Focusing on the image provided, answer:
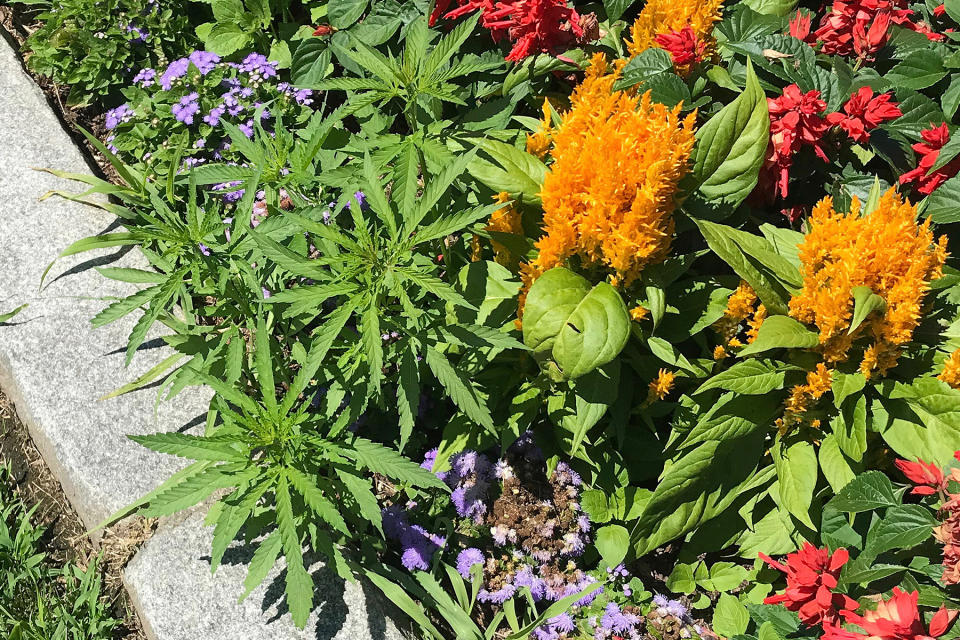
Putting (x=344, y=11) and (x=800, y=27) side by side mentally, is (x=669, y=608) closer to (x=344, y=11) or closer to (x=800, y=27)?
(x=800, y=27)

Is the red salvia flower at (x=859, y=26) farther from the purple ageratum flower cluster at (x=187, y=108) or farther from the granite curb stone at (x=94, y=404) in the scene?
the purple ageratum flower cluster at (x=187, y=108)

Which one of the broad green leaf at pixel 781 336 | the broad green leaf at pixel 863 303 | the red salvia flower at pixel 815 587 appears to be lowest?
the red salvia flower at pixel 815 587

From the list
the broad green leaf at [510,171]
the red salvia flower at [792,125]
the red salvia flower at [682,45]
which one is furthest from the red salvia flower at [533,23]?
the red salvia flower at [792,125]

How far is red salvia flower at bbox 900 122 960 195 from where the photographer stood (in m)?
2.25

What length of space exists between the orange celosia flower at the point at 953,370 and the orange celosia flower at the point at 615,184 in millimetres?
820

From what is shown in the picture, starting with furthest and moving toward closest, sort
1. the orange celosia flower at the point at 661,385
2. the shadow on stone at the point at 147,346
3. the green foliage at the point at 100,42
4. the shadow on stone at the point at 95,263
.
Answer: the green foliage at the point at 100,42 → the shadow on stone at the point at 95,263 → the shadow on stone at the point at 147,346 → the orange celosia flower at the point at 661,385

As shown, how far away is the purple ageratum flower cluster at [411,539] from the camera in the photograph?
99.1 inches

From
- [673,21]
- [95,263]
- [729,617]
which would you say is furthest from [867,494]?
[95,263]

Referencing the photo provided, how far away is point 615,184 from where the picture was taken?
75.7 inches

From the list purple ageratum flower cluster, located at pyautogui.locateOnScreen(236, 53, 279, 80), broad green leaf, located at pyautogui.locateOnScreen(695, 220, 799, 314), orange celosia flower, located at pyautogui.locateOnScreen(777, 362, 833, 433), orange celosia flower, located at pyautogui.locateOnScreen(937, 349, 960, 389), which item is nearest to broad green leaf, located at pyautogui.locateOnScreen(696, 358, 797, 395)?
orange celosia flower, located at pyautogui.locateOnScreen(777, 362, 833, 433)

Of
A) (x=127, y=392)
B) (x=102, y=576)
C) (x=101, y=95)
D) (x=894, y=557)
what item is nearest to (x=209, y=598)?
(x=102, y=576)

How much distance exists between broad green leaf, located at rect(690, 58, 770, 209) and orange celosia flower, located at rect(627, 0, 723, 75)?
0.71 feet

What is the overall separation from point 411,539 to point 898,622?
4.90ft

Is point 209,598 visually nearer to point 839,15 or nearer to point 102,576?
point 102,576
